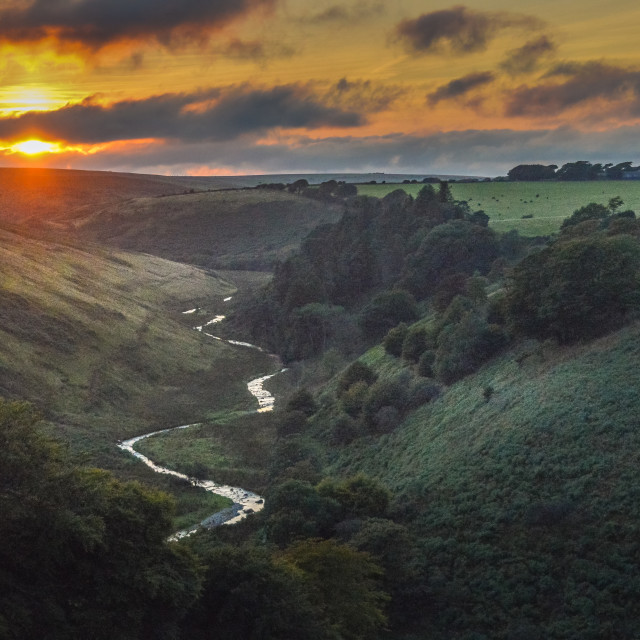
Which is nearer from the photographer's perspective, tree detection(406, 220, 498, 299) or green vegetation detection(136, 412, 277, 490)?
green vegetation detection(136, 412, 277, 490)

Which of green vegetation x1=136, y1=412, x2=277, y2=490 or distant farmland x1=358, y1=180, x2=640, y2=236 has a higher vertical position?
distant farmland x1=358, y1=180, x2=640, y2=236

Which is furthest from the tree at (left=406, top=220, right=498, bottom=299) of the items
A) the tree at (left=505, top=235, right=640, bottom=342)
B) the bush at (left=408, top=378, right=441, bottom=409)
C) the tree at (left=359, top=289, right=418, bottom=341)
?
the bush at (left=408, top=378, right=441, bottom=409)

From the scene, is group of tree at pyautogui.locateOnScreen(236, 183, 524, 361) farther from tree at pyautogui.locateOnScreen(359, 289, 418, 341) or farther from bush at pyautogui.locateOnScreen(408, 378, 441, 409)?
bush at pyautogui.locateOnScreen(408, 378, 441, 409)

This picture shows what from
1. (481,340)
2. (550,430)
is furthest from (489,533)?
(481,340)

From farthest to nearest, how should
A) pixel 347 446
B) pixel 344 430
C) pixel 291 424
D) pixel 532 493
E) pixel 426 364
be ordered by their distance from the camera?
pixel 426 364 → pixel 291 424 → pixel 344 430 → pixel 347 446 → pixel 532 493

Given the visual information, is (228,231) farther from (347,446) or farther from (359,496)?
(359,496)

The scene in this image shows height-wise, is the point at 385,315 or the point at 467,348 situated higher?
the point at 467,348

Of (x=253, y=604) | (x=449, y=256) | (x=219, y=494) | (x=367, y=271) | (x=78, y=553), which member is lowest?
(x=219, y=494)

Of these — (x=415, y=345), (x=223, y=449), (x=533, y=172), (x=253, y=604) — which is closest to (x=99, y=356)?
(x=223, y=449)
